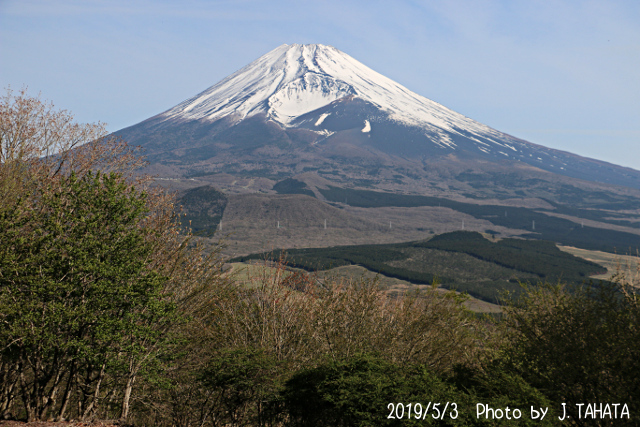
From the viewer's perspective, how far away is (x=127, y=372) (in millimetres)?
18188

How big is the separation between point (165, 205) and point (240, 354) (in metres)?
8.94

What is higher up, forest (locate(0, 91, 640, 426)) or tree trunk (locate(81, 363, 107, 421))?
forest (locate(0, 91, 640, 426))

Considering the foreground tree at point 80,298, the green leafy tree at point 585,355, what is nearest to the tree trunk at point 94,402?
the foreground tree at point 80,298

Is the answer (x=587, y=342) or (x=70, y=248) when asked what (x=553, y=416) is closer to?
(x=587, y=342)

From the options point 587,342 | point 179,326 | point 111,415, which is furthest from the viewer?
point 111,415

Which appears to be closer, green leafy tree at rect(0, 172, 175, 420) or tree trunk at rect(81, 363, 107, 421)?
green leafy tree at rect(0, 172, 175, 420)

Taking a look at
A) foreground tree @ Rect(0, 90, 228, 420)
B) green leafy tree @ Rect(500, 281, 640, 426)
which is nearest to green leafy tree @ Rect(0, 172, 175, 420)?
foreground tree @ Rect(0, 90, 228, 420)

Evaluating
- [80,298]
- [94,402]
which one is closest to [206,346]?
[94,402]

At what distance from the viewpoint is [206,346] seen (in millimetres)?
22000

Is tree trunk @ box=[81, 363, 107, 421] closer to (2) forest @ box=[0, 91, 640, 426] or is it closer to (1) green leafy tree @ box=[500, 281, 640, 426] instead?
(2) forest @ box=[0, 91, 640, 426]

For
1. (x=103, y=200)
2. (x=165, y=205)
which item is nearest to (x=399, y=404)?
(x=103, y=200)

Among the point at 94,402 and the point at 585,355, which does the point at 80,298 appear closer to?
the point at 94,402

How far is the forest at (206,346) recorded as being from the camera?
14.8 meters

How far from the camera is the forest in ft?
48.7
